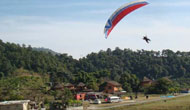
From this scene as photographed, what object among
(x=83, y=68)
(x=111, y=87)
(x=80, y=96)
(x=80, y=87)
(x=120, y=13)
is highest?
(x=83, y=68)

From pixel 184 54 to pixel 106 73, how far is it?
7361 cm

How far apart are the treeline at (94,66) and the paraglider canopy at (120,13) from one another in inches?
1509

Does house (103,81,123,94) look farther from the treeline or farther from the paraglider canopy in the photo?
the paraglider canopy

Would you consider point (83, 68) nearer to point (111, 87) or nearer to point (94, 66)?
point (94, 66)

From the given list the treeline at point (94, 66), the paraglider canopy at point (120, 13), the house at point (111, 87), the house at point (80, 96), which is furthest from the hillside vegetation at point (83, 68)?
the paraglider canopy at point (120, 13)

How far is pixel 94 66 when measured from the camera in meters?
121

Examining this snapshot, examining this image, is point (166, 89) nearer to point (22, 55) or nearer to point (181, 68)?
point (22, 55)

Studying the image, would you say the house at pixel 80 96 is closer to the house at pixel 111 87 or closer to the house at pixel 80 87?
the house at pixel 80 87

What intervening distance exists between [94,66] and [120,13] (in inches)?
3717

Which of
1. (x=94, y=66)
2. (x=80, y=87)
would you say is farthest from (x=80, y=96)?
(x=94, y=66)

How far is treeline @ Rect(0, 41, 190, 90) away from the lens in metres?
75.1

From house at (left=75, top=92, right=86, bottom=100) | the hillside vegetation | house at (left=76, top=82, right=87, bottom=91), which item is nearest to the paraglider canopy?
the hillside vegetation

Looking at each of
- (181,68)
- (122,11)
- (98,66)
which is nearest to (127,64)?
(98,66)

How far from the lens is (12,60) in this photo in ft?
284
